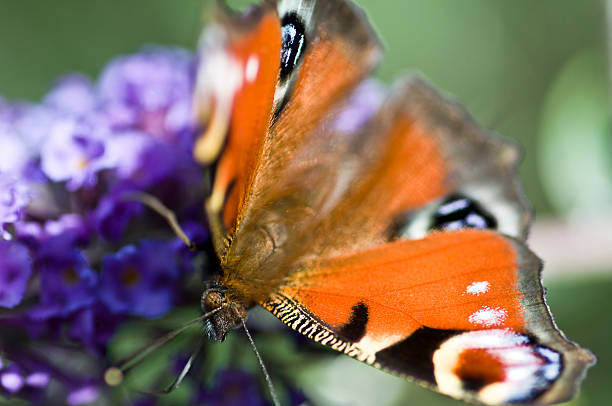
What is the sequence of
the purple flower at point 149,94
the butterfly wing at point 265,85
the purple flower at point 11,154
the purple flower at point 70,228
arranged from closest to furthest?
the butterfly wing at point 265,85 < the purple flower at point 70,228 < the purple flower at point 11,154 < the purple flower at point 149,94

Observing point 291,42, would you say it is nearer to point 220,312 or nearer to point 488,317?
point 220,312

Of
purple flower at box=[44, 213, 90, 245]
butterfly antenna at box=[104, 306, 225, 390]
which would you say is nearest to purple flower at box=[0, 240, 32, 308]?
purple flower at box=[44, 213, 90, 245]

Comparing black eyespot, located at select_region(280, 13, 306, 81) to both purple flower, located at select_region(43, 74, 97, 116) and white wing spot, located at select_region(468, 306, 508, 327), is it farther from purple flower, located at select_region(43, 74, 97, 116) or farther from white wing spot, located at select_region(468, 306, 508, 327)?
purple flower, located at select_region(43, 74, 97, 116)

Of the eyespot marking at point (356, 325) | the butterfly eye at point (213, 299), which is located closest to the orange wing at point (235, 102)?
the butterfly eye at point (213, 299)

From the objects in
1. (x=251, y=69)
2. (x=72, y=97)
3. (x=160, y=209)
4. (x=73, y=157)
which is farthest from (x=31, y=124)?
(x=251, y=69)

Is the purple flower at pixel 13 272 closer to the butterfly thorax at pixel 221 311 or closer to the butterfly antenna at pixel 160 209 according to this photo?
the butterfly antenna at pixel 160 209

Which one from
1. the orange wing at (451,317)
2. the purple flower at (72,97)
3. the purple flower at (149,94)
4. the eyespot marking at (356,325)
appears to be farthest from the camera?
the purple flower at (72,97)
